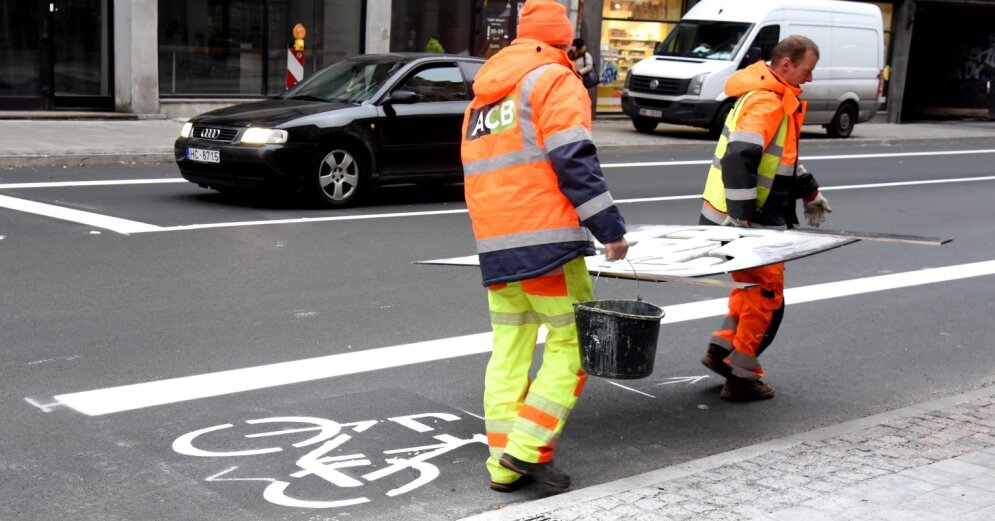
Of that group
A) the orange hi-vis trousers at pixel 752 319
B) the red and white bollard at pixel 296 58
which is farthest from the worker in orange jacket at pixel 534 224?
the red and white bollard at pixel 296 58

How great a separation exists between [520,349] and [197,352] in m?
2.58

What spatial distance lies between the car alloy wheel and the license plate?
100 centimetres

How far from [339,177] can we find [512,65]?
7770 mm

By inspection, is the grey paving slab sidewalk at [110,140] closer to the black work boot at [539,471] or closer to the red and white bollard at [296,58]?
the red and white bollard at [296,58]

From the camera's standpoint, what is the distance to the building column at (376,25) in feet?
73.9

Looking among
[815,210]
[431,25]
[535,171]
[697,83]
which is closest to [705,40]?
[697,83]

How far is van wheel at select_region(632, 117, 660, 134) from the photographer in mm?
24141

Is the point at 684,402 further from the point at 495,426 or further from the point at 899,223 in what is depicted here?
the point at 899,223

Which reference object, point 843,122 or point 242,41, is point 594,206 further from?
point 843,122

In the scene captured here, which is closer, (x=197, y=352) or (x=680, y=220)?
(x=197, y=352)

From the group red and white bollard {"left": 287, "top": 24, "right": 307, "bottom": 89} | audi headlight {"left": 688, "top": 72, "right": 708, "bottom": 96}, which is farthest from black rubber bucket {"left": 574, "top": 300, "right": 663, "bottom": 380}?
audi headlight {"left": 688, "top": 72, "right": 708, "bottom": 96}

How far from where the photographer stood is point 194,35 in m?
20.7

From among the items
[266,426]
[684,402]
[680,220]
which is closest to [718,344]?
[684,402]

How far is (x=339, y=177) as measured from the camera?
12414 millimetres
